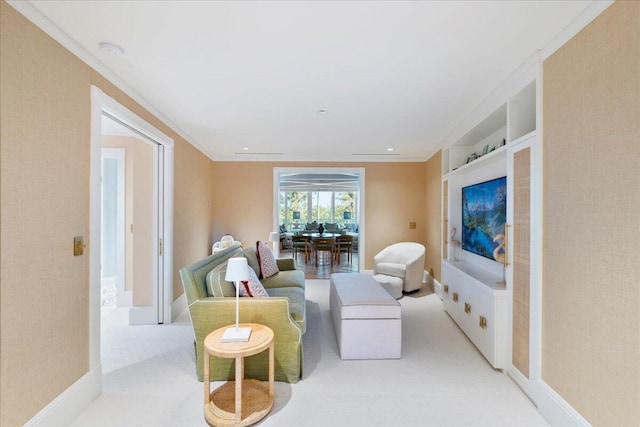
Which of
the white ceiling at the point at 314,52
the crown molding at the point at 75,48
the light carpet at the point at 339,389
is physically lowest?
the light carpet at the point at 339,389

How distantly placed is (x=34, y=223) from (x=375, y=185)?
16.8ft

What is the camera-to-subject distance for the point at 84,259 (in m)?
2.06

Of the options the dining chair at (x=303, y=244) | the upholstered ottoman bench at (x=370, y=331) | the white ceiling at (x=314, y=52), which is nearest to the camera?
the white ceiling at (x=314, y=52)

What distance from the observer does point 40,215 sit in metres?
1.69

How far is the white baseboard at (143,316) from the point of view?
3.51 m

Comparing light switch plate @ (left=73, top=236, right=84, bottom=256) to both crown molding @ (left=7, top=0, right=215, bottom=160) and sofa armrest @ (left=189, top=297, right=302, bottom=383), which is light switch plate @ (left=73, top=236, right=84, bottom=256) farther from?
crown molding @ (left=7, top=0, right=215, bottom=160)

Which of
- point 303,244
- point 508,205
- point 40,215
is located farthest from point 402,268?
point 40,215

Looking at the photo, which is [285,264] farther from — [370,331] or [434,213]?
[434,213]

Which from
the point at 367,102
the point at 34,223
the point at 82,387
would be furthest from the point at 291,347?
the point at 367,102

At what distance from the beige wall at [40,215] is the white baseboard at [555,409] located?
302cm

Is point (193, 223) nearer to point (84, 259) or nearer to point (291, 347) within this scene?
point (84, 259)

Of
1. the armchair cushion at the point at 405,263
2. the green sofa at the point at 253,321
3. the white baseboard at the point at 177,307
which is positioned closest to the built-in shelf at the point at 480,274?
the armchair cushion at the point at 405,263

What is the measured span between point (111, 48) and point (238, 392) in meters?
2.35

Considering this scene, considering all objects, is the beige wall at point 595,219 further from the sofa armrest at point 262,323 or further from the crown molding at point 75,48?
the crown molding at point 75,48
